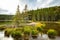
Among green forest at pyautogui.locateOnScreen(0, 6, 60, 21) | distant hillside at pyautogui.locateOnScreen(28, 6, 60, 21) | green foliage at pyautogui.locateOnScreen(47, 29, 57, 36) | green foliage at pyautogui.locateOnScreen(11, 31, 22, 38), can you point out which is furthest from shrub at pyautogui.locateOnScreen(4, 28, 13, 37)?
green foliage at pyautogui.locateOnScreen(47, 29, 57, 36)

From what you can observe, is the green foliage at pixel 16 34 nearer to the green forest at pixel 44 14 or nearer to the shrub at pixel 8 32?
the shrub at pixel 8 32

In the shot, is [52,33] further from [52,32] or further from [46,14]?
[46,14]

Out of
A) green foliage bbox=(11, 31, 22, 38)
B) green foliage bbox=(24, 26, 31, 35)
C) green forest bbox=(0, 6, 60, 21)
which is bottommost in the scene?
green foliage bbox=(11, 31, 22, 38)

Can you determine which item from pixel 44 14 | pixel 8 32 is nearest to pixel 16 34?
pixel 8 32

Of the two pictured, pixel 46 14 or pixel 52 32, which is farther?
pixel 46 14

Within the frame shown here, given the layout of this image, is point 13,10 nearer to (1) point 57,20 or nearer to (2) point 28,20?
(2) point 28,20

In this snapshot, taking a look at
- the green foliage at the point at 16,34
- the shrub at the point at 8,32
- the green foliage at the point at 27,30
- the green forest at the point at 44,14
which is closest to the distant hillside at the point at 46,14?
the green forest at the point at 44,14

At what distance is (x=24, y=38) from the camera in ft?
12.1

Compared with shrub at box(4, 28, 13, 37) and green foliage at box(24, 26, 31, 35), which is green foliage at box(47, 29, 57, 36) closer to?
green foliage at box(24, 26, 31, 35)

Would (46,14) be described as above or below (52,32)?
above

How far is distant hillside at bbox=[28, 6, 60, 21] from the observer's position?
3686 mm

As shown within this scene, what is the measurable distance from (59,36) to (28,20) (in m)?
0.77

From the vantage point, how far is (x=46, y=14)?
12.3ft

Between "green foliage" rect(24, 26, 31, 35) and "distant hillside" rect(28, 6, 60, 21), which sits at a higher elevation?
"distant hillside" rect(28, 6, 60, 21)
